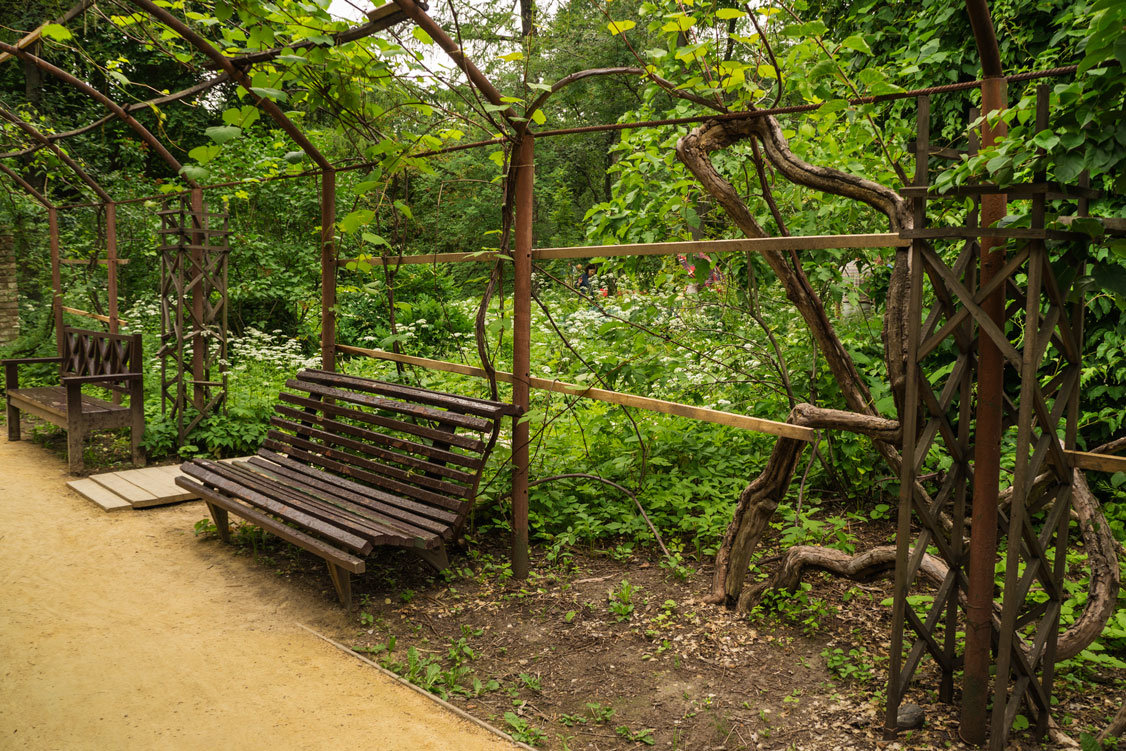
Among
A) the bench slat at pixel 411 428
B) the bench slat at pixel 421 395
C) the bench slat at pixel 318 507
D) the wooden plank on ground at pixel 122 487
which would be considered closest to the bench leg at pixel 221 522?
the bench slat at pixel 318 507

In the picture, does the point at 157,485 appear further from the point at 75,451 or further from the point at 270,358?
the point at 270,358

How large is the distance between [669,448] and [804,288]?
1655mm

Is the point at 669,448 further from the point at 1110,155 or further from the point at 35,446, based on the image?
the point at 35,446

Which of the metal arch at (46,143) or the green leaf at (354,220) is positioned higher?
the metal arch at (46,143)

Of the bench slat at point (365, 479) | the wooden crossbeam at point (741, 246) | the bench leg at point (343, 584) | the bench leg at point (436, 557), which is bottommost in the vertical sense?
the bench leg at point (343, 584)

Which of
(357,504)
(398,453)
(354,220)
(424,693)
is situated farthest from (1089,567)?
(354,220)

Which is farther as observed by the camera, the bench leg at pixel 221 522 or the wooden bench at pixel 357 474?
the bench leg at pixel 221 522

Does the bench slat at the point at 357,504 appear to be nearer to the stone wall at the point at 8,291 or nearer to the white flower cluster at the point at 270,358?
the white flower cluster at the point at 270,358

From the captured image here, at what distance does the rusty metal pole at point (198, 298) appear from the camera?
7062 millimetres

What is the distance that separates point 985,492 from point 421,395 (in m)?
2.97

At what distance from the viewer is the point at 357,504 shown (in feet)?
14.3

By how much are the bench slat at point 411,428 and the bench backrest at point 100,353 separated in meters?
2.47

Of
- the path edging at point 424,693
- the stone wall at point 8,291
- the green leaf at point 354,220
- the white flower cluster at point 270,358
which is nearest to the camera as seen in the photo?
the path edging at point 424,693

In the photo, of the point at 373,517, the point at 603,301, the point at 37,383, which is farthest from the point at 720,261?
the point at 37,383
